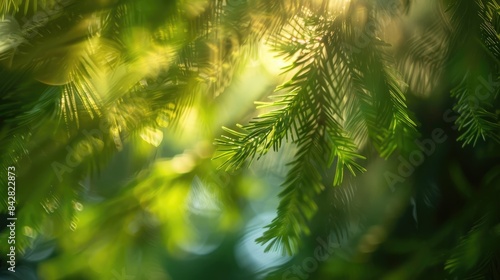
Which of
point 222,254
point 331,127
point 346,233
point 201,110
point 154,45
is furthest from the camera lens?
point 222,254

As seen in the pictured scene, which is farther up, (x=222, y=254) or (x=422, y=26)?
(x=222, y=254)

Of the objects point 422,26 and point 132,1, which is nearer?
point 132,1

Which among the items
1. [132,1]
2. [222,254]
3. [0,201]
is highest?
[222,254]

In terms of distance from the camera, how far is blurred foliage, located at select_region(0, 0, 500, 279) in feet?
2.14

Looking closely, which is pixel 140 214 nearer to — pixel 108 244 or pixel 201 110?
pixel 108 244

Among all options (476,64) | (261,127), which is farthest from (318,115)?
(476,64)

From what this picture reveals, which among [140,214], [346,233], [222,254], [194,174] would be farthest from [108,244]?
[222,254]

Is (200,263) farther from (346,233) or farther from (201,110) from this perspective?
(201,110)

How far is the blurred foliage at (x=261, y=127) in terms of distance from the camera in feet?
2.14

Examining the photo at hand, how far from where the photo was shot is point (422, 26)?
98 cm

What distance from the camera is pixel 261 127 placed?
0.61 m

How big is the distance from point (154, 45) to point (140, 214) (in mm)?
518

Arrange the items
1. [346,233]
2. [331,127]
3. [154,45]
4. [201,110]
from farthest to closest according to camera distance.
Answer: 1. [346,233]
2. [201,110]
3. [154,45]
4. [331,127]

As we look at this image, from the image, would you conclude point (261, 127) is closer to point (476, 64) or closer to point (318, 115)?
point (318, 115)
